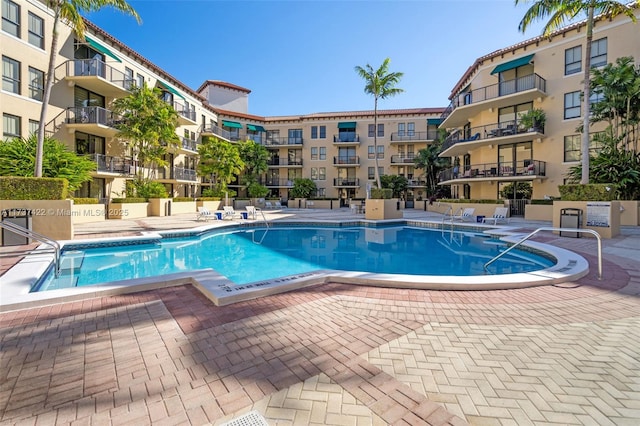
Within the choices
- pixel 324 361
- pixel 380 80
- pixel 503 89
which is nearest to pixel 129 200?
pixel 380 80

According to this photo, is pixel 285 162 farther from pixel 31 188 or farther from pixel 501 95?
pixel 31 188

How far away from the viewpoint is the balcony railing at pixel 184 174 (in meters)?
28.3

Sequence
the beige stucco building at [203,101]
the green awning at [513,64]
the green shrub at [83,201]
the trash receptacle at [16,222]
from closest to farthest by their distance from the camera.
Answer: the trash receptacle at [16,222], the green shrub at [83,201], the beige stucco building at [203,101], the green awning at [513,64]

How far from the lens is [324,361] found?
10.3 feet

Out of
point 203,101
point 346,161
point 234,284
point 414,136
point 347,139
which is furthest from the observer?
point 346,161

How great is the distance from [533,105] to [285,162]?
93.0 feet

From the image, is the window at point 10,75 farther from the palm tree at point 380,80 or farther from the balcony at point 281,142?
the balcony at point 281,142

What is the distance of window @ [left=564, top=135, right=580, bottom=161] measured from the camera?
2036cm

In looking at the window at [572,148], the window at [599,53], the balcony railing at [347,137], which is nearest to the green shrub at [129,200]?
the balcony railing at [347,137]

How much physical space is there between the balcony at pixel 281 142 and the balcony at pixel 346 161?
5.68m

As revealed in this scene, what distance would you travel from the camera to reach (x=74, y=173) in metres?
15.3

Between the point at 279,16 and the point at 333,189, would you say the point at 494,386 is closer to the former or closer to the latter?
the point at 279,16

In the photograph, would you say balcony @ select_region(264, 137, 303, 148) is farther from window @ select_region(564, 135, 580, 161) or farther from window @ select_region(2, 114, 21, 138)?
window @ select_region(564, 135, 580, 161)

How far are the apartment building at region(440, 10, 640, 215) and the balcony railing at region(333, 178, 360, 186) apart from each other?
1600 centimetres
